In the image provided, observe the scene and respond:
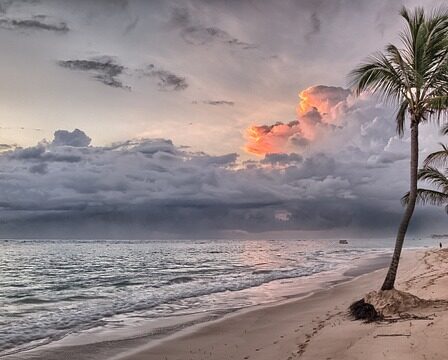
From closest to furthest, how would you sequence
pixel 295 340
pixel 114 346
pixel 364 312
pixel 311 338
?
1. pixel 311 338
2. pixel 295 340
3. pixel 364 312
4. pixel 114 346

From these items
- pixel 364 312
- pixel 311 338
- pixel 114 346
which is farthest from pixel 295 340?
pixel 114 346

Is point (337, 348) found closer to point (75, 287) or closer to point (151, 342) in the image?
point (151, 342)

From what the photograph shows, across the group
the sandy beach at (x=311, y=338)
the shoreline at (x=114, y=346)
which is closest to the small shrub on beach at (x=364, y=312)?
A: the sandy beach at (x=311, y=338)

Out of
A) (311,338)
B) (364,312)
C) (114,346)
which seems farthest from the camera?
(114,346)

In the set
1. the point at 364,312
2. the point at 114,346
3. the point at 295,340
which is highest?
the point at 364,312

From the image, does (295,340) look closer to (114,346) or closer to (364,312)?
(364,312)

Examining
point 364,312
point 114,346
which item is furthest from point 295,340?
point 114,346

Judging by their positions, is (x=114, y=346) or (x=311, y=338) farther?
(x=114, y=346)

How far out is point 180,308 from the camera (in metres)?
20.6

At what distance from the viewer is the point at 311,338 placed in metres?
11.0

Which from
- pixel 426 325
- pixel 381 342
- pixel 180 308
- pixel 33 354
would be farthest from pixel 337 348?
pixel 180 308

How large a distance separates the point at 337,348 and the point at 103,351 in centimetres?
669

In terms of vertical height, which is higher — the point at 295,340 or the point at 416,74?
the point at 416,74

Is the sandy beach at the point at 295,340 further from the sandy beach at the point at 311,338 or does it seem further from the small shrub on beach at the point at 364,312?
the small shrub on beach at the point at 364,312
